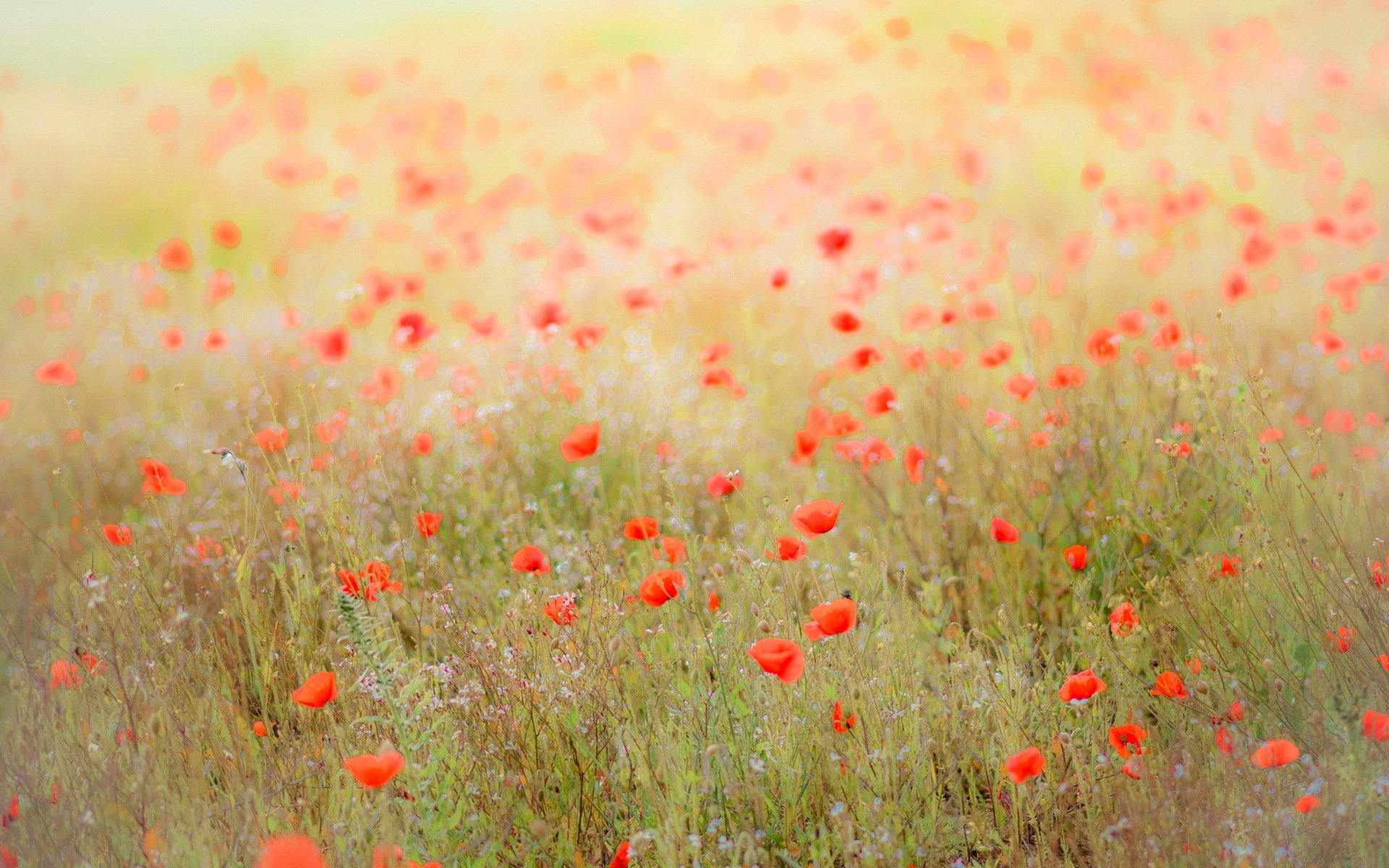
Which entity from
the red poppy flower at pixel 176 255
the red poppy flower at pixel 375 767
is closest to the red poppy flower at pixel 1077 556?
the red poppy flower at pixel 375 767

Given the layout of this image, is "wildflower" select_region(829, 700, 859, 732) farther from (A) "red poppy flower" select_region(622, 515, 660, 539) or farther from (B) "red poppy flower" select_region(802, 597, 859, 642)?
(A) "red poppy flower" select_region(622, 515, 660, 539)

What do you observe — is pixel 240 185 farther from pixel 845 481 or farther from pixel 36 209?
pixel 845 481

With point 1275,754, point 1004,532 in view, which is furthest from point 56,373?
point 1275,754

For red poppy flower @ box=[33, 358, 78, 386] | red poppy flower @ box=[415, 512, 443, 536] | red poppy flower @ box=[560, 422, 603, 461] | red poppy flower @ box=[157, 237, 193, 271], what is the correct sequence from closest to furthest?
red poppy flower @ box=[415, 512, 443, 536] → red poppy flower @ box=[560, 422, 603, 461] → red poppy flower @ box=[33, 358, 78, 386] → red poppy flower @ box=[157, 237, 193, 271]

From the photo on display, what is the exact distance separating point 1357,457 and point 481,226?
14.2 ft

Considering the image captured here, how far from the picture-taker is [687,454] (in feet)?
11.2

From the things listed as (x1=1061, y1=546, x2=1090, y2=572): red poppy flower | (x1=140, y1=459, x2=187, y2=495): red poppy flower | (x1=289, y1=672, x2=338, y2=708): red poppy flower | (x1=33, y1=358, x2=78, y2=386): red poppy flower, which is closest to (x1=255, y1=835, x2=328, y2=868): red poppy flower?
(x1=289, y1=672, x2=338, y2=708): red poppy flower

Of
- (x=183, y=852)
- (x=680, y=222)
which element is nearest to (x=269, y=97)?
(x=680, y=222)

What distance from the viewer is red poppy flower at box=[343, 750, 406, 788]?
1.56 metres

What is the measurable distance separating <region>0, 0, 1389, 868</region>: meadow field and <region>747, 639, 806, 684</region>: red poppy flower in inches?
0.5

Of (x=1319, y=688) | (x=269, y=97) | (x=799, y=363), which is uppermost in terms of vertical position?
(x=269, y=97)

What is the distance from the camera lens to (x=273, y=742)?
2262 mm

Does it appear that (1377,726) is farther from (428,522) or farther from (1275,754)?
(428,522)

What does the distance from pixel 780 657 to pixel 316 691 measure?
78 cm
